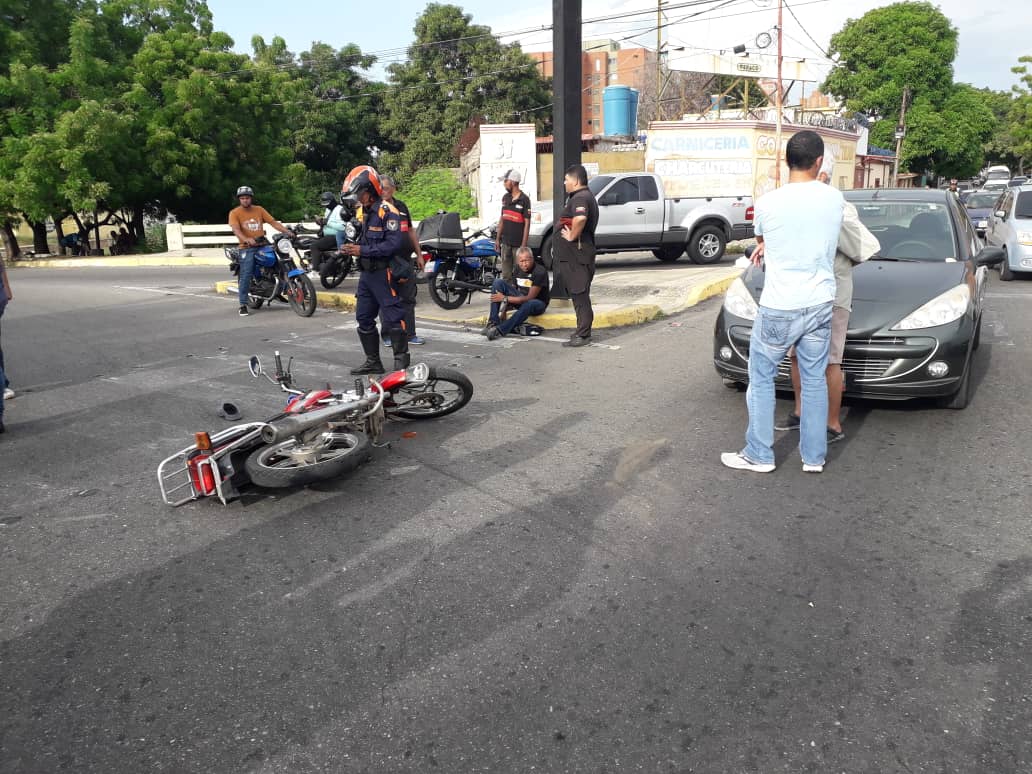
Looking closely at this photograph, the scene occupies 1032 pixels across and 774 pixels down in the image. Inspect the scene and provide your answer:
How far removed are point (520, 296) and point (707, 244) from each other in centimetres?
835

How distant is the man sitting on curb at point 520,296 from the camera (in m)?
9.12

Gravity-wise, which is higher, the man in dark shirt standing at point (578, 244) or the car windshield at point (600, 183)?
the car windshield at point (600, 183)

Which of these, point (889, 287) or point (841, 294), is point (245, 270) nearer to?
point (889, 287)

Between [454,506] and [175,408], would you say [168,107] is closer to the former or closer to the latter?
[175,408]

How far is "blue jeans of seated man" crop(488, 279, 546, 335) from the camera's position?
9117 mm

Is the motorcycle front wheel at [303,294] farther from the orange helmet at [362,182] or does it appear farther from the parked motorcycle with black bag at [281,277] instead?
the orange helmet at [362,182]

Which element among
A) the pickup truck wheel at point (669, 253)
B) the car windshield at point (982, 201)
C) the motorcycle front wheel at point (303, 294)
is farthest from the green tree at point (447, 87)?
the motorcycle front wheel at point (303, 294)

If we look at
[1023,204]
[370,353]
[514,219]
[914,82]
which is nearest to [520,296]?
[514,219]

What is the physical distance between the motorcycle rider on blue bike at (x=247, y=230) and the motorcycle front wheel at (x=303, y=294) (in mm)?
396

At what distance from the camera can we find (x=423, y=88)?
134 feet

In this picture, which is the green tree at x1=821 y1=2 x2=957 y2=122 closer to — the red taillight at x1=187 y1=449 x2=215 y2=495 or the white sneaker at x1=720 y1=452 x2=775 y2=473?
the white sneaker at x1=720 y1=452 x2=775 y2=473

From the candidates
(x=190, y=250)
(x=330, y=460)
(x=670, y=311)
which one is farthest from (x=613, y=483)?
(x=190, y=250)

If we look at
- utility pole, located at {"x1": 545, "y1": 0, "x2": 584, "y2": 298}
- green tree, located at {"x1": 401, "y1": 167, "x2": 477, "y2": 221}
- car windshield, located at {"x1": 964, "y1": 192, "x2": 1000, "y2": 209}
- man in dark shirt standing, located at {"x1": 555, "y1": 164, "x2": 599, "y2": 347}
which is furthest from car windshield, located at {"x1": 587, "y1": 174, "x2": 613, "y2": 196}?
car windshield, located at {"x1": 964, "y1": 192, "x2": 1000, "y2": 209}

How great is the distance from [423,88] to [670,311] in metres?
34.1
